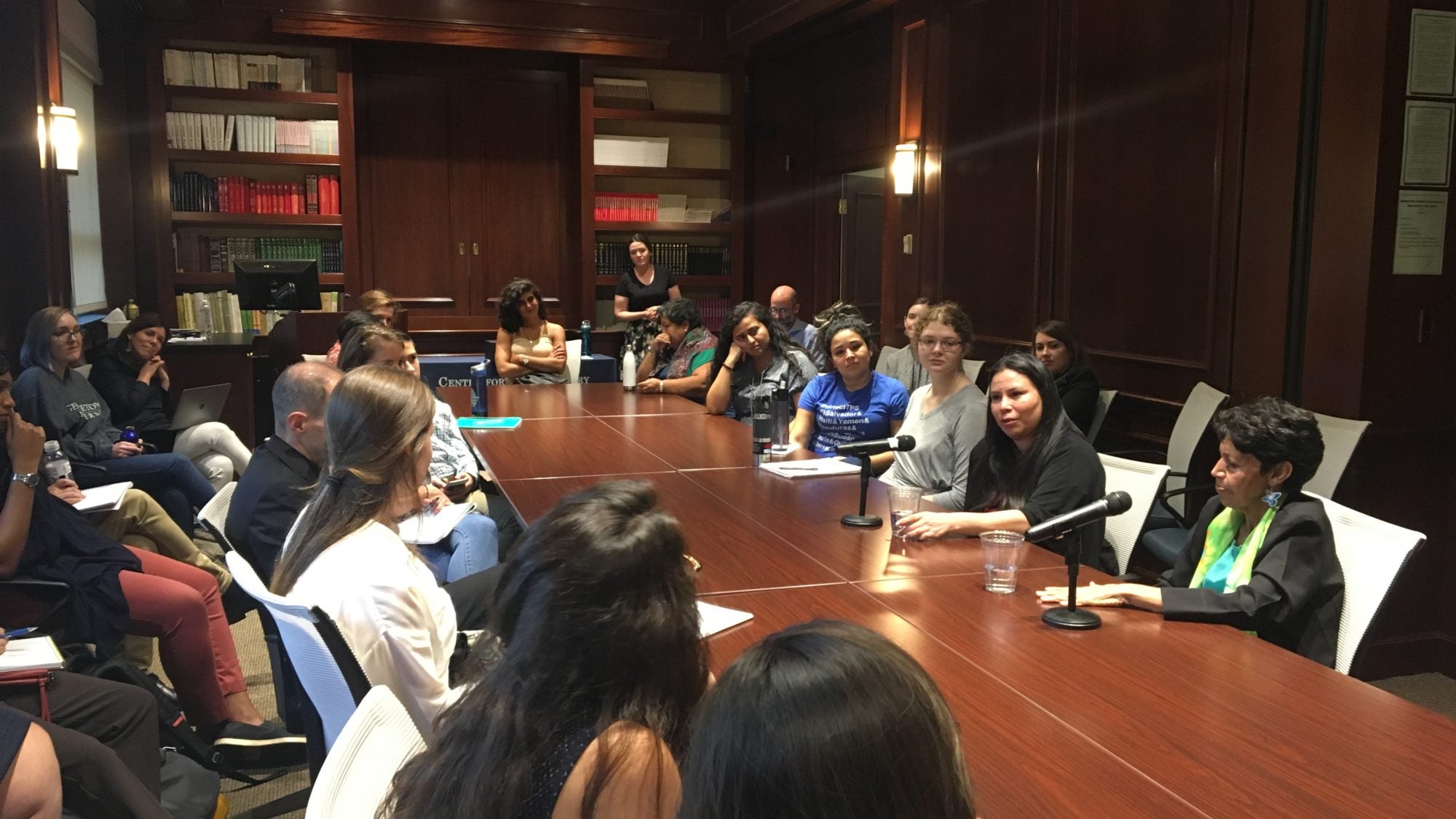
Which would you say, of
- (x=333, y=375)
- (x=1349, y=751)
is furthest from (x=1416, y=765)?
(x=333, y=375)

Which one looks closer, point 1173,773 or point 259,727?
point 1173,773

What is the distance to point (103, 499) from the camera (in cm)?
369

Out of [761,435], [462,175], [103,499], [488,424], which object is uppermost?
[462,175]

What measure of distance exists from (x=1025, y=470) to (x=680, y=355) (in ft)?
11.2

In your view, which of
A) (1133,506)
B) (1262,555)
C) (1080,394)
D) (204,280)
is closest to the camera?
(1262,555)

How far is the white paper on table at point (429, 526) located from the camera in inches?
136

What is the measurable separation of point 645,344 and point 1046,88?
277 centimetres

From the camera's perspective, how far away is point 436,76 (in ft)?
28.0

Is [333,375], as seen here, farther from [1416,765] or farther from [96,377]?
[96,377]

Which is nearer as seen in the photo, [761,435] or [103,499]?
[103,499]

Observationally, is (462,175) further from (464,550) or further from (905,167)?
(464,550)

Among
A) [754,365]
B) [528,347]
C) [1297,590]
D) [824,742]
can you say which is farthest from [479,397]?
[824,742]

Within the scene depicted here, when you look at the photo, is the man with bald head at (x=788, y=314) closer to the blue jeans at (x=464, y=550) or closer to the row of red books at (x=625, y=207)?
the row of red books at (x=625, y=207)

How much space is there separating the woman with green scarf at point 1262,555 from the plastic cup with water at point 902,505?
49 centimetres
